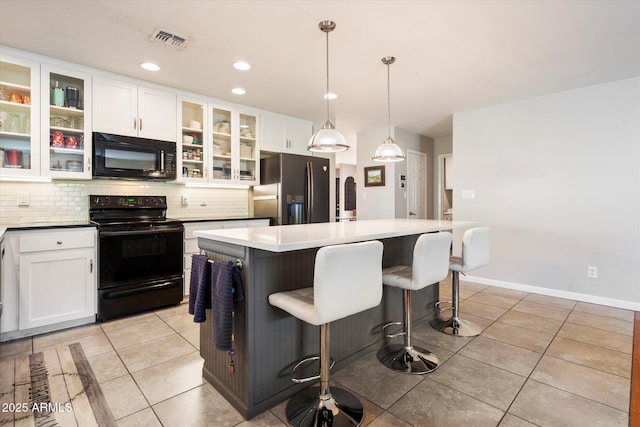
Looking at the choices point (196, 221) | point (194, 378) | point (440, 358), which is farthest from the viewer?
point (196, 221)

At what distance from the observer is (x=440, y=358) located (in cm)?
222

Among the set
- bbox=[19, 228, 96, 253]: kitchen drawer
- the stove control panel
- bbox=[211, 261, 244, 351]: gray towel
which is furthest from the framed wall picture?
bbox=[211, 261, 244, 351]: gray towel

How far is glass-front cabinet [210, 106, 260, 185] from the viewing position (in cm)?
406

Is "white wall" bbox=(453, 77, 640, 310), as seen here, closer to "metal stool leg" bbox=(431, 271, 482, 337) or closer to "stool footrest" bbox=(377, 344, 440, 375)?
"metal stool leg" bbox=(431, 271, 482, 337)

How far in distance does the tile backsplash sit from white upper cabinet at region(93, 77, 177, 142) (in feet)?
1.98

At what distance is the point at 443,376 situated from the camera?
199 cm

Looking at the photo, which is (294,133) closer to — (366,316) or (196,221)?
(196,221)

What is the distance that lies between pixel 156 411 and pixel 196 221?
2.15 m

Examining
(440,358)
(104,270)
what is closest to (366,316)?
(440,358)

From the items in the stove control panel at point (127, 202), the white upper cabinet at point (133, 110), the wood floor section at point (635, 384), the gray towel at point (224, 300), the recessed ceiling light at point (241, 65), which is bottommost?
the wood floor section at point (635, 384)

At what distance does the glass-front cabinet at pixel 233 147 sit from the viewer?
406cm

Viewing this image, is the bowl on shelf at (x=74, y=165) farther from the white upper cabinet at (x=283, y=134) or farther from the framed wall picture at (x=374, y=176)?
the framed wall picture at (x=374, y=176)

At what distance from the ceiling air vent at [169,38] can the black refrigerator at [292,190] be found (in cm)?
185

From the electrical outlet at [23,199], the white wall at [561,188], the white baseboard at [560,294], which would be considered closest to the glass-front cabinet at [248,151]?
the electrical outlet at [23,199]
